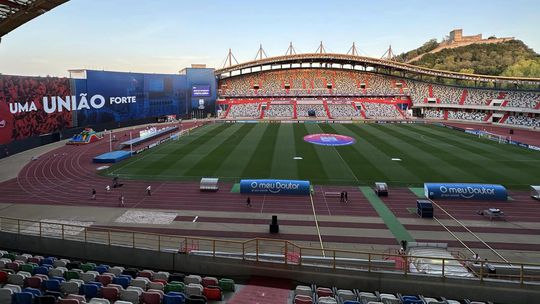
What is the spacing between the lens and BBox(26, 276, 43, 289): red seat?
11.5m

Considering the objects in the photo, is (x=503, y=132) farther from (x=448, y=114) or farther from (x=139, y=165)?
(x=139, y=165)

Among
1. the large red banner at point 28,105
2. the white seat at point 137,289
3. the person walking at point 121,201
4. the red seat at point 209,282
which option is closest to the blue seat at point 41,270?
the white seat at point 137,289

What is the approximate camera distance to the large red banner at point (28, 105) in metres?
46.9

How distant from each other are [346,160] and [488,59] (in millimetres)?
140787

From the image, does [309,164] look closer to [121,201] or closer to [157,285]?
[121,201]

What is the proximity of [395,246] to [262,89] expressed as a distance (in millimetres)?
90936

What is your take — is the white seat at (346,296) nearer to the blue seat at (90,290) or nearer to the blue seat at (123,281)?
the blue seat at (123,281)

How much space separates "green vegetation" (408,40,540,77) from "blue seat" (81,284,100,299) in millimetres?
152994

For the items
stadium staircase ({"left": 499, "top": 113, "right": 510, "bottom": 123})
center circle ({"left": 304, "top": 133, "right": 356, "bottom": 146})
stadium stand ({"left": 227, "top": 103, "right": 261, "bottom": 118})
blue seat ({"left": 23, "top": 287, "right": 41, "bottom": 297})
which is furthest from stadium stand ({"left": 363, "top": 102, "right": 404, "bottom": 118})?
blue seat ({"left": 23, "top": 287, "right": 41, "bottom": 297})

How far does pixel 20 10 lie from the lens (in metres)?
14.8

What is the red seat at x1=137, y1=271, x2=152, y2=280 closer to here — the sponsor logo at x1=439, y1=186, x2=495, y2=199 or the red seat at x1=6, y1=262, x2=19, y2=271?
the red seat at x1=6, y1=262, x2=19, y2=271

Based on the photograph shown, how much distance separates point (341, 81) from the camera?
10862 centimetres

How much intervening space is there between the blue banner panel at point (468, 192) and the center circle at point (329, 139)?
23.4 m

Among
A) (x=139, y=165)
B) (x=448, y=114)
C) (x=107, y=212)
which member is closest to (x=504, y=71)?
(x=448, y=114)
